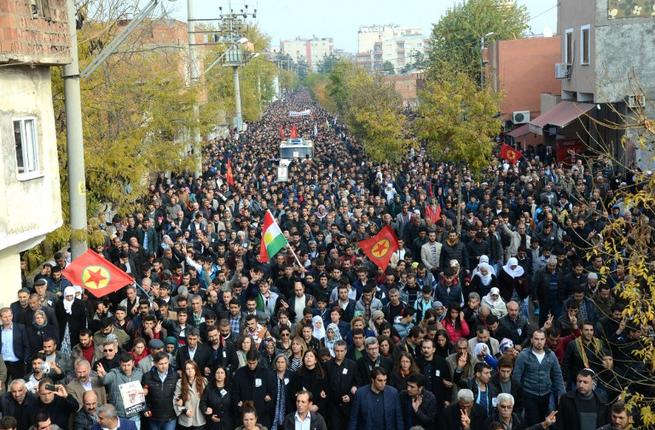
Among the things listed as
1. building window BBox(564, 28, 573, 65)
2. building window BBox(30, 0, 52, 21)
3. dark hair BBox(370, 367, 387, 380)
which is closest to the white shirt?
dark hair BBox(370, 367, 387, 380)

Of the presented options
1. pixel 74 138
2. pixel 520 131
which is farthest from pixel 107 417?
pixel 520 131

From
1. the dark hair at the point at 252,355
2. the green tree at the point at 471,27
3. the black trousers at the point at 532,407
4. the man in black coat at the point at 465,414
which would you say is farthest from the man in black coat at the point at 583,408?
the green tree at the point at 471,27

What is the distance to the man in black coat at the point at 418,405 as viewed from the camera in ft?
32.9

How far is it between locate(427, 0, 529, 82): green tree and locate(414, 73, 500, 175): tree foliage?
128 feet

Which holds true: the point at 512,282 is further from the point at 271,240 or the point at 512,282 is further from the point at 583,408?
the point at 583,408

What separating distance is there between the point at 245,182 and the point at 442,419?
938 inches

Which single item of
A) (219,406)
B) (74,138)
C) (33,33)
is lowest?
(219,406)

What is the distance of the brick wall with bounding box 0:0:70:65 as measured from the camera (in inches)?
561

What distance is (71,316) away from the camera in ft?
44.9

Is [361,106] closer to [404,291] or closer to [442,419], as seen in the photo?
[404,291]

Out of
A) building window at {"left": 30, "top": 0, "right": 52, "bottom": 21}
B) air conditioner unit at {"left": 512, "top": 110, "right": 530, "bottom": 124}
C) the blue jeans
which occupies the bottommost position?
the blue jeans

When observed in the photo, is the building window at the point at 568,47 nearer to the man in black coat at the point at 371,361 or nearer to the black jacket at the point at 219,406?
the man in black coat at the point at 371,361

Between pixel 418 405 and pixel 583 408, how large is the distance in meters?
1.59

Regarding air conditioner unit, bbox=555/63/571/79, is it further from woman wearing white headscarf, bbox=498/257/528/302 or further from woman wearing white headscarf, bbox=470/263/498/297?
woman wearing white headscarf, bbox=470/263/498/297
